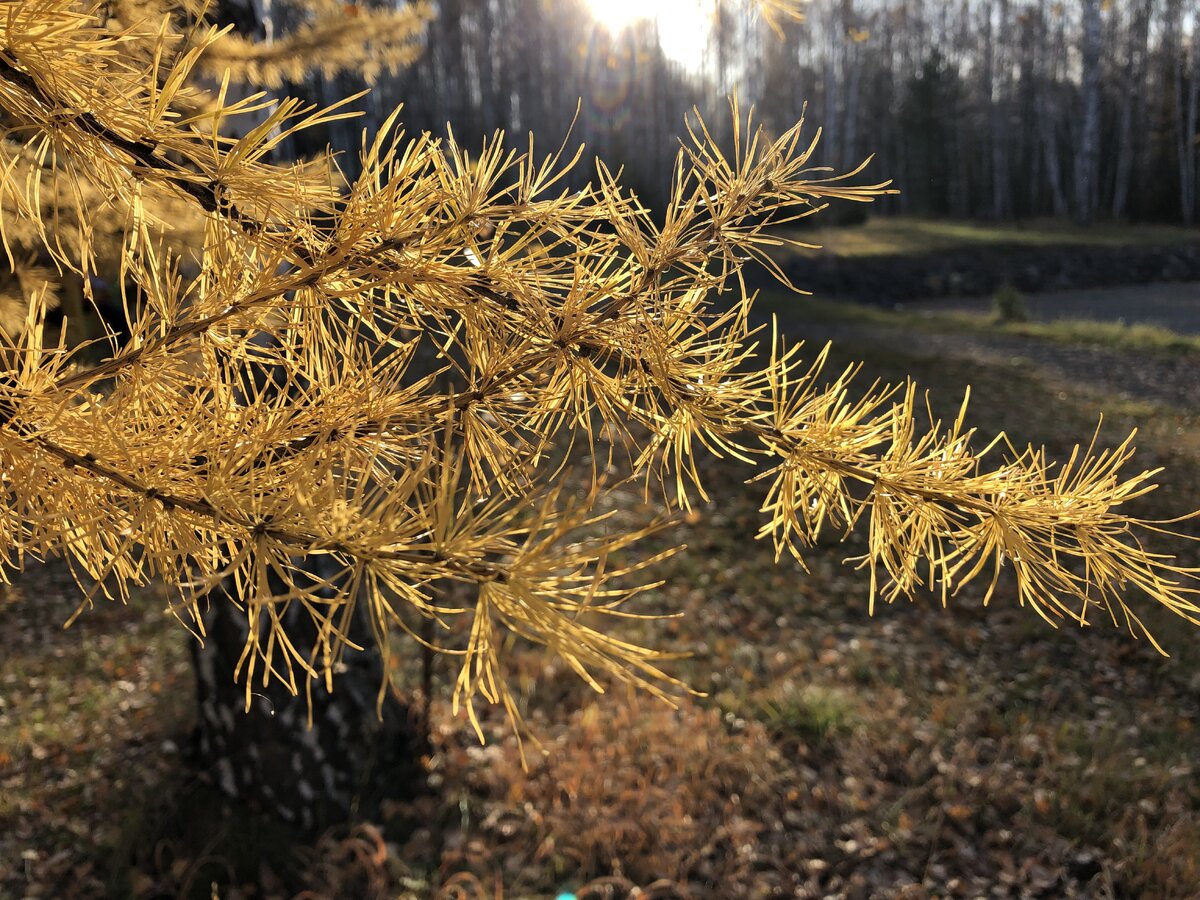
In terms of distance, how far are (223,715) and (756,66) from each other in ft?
136

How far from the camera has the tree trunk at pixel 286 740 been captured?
347cm

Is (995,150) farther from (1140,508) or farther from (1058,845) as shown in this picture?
(1058,845)

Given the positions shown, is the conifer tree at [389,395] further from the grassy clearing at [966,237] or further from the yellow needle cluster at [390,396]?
the grassy clearing at [966,237]

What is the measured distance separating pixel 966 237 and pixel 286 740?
84.5ft

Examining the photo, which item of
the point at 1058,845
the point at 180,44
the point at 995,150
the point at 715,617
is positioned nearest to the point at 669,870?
the point at 1058,845

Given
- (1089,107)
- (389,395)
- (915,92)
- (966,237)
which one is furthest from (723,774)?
(915,92)

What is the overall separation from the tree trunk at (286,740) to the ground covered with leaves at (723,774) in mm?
119

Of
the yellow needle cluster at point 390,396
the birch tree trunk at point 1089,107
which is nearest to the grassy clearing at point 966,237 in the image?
the birch tree trunk at point 1089,107

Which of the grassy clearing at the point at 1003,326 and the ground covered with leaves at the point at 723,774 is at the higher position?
the grassy clearing at the point at 1003,326

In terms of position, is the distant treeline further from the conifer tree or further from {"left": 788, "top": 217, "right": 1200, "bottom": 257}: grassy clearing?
the conifer tree

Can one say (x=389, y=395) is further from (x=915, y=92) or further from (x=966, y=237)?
(x=915, y=92)

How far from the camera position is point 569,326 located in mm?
1151

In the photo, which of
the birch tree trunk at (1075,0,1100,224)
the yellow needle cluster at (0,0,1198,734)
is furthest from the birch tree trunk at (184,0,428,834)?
the birch tree trunk at (1075,0,1100,224)

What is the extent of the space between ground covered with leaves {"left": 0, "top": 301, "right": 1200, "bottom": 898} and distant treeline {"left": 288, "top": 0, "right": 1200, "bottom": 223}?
2133 cm
